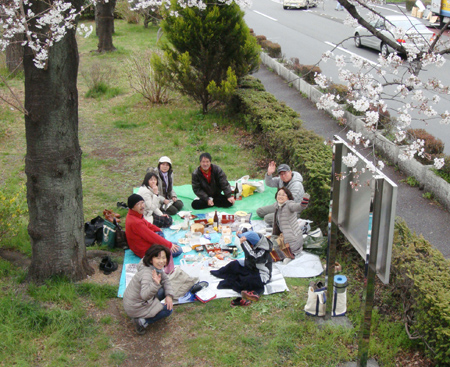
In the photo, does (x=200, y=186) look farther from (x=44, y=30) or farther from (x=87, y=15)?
(x=87, y=15)

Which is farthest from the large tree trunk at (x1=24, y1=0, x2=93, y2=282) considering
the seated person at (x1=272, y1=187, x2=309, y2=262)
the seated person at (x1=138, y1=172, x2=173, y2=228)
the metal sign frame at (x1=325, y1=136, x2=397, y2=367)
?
the metal sign frame at (x1=325, y1=136, x2=397, y2=367)

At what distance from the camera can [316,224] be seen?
7293mm

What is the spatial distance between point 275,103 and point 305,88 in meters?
3.30

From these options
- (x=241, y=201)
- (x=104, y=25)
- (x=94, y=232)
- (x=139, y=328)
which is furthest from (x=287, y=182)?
(x=104, y=25)

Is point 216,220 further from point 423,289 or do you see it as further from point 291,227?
point 423,289

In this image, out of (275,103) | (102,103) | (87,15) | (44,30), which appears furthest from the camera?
(87,15)

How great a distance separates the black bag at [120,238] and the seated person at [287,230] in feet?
6.93

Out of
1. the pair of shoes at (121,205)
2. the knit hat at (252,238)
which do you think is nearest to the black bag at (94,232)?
the pair of shoes at (121,205)

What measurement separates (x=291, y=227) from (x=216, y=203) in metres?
1.93

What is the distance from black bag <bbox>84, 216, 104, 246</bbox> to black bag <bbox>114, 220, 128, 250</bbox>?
263 mm

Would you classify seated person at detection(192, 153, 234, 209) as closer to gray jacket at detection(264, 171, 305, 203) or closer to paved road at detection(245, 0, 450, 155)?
gray jacket at detection(264, 171, 305, 203)

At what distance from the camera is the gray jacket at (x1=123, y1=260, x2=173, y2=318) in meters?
4.98

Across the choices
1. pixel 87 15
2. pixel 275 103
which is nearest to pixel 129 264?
pixel 275 103

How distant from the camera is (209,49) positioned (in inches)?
462
